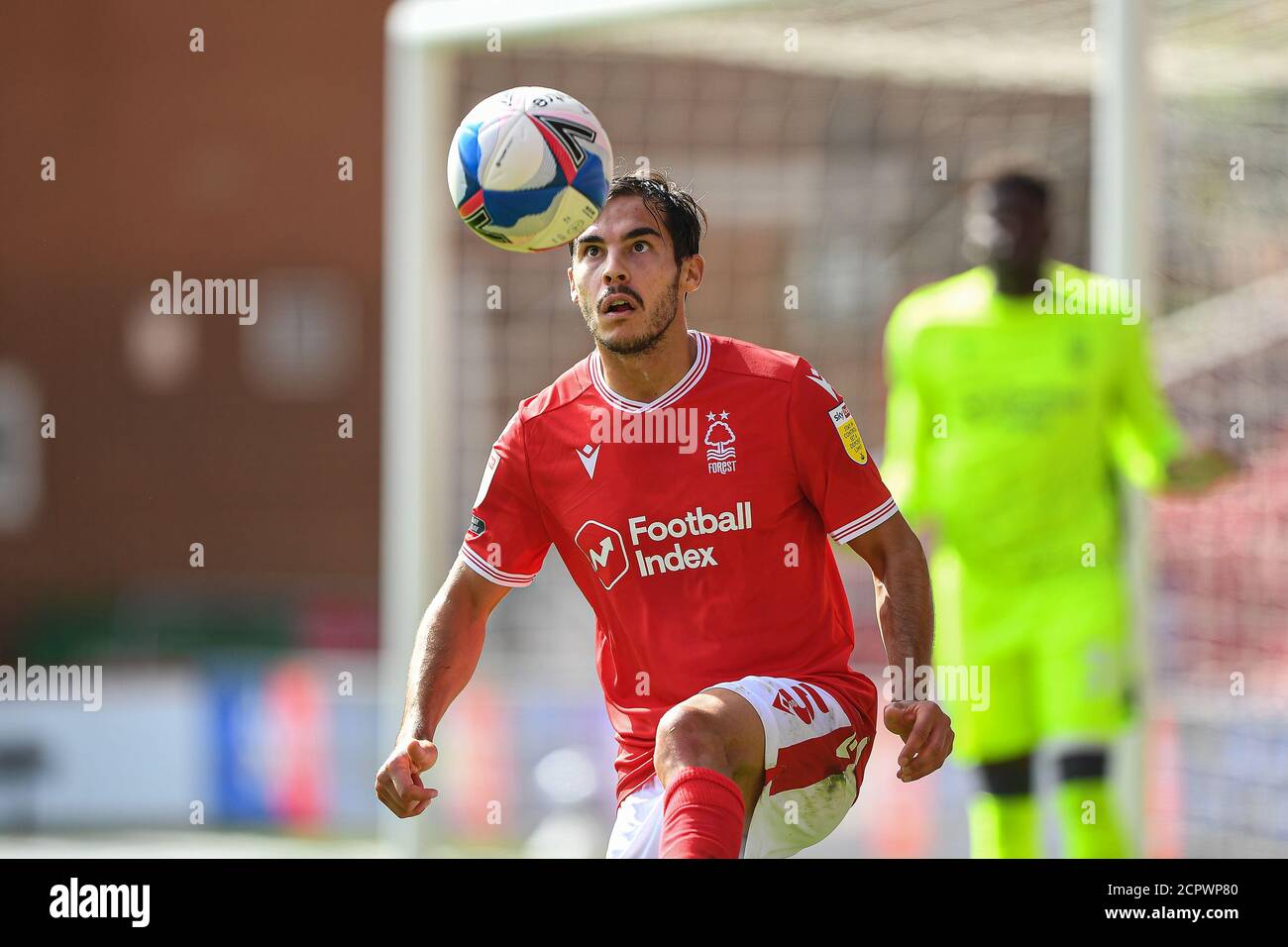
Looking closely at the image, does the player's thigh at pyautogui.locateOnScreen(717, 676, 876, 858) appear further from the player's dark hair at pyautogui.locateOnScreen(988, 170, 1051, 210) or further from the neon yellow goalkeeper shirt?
the player's dark hair at pyautogui.locateOnScreen(988, 170, 1051, 210)

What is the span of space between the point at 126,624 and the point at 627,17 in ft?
36.5

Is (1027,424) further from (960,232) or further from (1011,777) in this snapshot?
(960,232)

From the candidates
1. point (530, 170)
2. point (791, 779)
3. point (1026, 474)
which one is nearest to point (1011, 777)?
point (1026, 474)

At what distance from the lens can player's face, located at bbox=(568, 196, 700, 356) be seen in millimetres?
3713

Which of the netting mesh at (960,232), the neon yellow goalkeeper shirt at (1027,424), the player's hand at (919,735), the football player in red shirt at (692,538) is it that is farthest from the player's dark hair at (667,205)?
the netting mesh at (960,232)

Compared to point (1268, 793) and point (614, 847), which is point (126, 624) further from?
point (614, 847)

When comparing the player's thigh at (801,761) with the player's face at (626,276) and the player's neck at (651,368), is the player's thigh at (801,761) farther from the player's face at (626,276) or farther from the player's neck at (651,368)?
the player's face at (626,276)

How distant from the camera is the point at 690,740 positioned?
138 inches

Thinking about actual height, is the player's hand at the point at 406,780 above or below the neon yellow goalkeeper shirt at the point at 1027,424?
below

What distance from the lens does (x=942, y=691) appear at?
19.2 ft

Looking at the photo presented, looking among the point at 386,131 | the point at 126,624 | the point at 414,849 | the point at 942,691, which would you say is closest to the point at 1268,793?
the point at 942,691

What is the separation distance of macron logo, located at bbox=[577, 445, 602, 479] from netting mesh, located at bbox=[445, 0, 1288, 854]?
3793mm

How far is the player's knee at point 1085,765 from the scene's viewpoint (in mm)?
5652

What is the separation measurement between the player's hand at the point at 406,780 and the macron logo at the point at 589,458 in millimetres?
698
